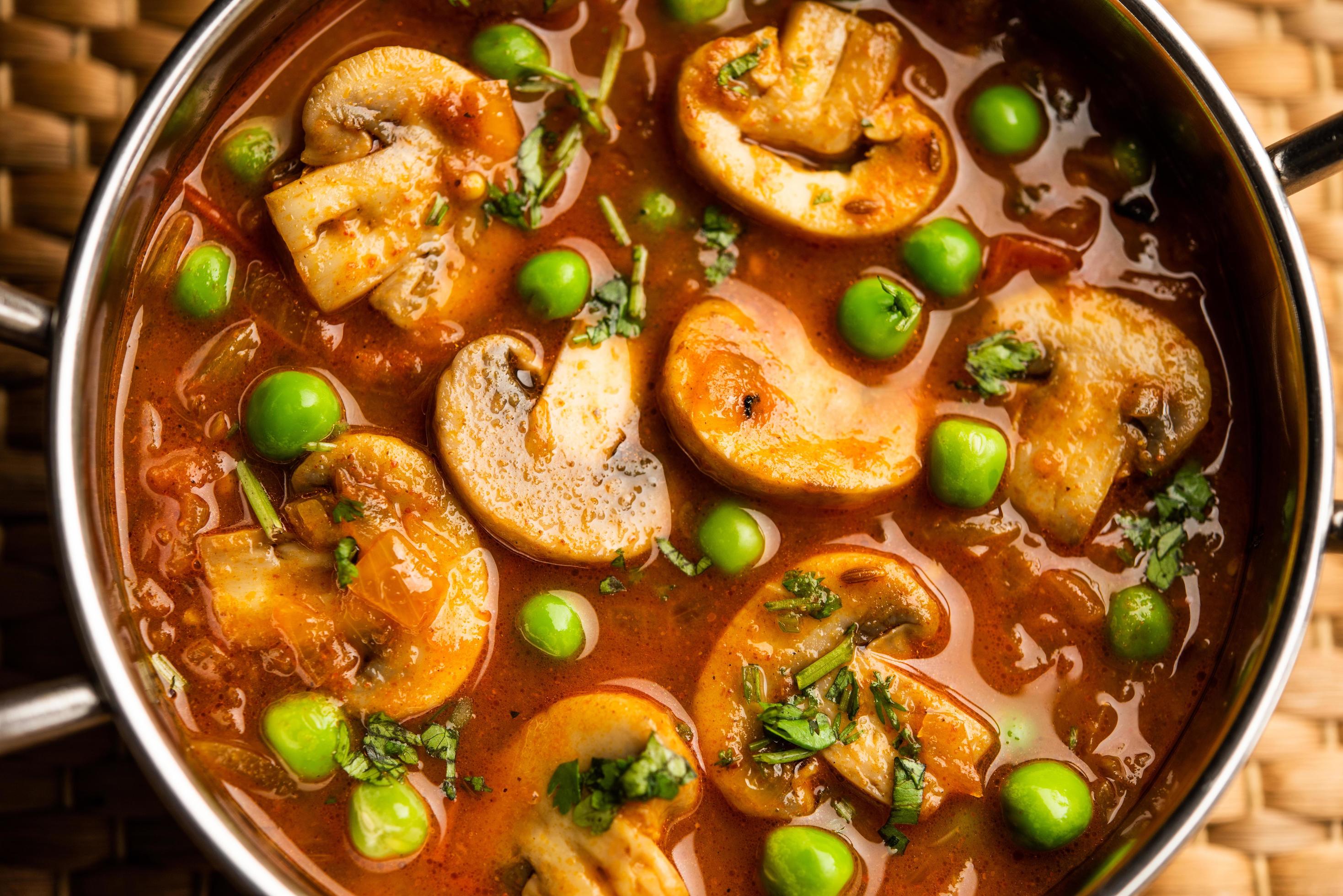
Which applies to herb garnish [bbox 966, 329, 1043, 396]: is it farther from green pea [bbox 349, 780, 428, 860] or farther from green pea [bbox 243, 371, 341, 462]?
green pea [bbox 349, 780, 428, 860]

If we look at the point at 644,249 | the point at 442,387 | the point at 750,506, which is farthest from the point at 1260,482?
the point at 442,387

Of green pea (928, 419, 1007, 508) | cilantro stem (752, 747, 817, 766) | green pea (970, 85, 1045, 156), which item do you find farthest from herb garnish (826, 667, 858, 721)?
green pea (970, 85, 1045, 156)

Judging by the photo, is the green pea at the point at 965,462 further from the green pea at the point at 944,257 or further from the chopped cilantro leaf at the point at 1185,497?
the chopped cilantro leaf at the point at 1185,497

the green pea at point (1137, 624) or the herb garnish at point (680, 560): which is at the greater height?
the green pea at point (1137, 624)

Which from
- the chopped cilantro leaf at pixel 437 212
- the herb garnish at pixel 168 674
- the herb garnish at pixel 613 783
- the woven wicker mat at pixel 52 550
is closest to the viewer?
the herb garnish at pixel 613 783

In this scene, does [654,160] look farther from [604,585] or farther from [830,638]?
[830,638]

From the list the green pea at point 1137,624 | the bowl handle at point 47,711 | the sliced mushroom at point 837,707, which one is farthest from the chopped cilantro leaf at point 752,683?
the bowl handle at point 47,711

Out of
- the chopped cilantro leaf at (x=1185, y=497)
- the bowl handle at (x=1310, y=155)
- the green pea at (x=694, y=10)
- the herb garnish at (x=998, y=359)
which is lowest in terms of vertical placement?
the chopped cilantro leaf at (x=1185, y=497)
